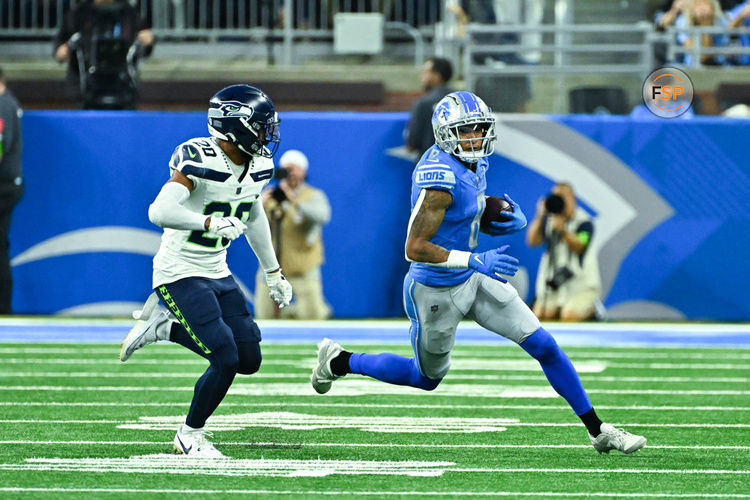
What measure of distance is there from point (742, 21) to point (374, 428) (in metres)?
8.89

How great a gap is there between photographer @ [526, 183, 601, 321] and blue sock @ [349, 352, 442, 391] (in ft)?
17.3

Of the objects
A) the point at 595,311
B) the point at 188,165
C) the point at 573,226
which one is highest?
the point at 188,165

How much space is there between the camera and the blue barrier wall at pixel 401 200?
11.8 metres

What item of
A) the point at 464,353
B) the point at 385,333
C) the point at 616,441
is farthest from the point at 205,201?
the point at 385,333

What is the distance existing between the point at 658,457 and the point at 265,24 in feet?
33.0

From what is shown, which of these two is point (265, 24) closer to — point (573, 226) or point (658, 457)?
point (573, 226)

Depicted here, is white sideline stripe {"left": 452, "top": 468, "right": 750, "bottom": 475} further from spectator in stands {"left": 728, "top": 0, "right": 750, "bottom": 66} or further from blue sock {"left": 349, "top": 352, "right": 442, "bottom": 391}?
spectator in stands {"left": 728, "top": 0, "right": 750, "bottom": 66}

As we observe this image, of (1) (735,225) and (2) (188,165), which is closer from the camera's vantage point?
(2) (188,165)

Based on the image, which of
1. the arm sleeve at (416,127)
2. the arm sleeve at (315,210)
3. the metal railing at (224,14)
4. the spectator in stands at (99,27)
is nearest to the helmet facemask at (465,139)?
the arm sleeve at (416,127)

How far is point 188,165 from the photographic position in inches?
224

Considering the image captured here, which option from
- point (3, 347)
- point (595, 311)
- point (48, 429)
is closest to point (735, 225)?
point (595, 311)

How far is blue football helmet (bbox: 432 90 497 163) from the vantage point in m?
5.87

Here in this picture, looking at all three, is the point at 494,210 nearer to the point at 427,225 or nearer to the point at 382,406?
the point at 427,225

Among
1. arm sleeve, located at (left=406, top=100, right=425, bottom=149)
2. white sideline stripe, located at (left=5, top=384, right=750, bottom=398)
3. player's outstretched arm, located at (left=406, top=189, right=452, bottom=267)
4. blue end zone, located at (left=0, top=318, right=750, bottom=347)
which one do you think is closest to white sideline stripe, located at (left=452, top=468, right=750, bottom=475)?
player's outstretched arm, located at (left=406, top=189, right=452, bottom=267)
